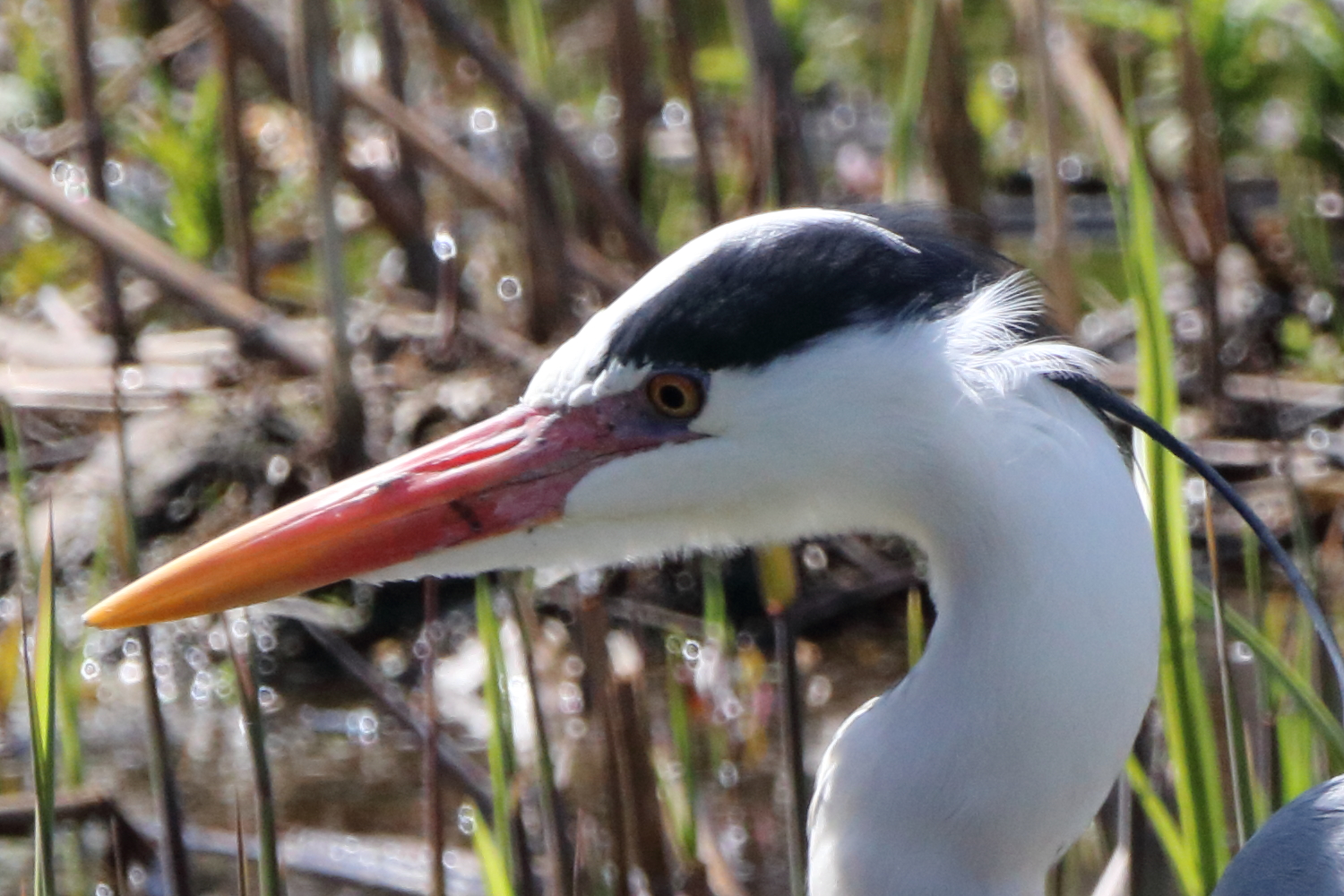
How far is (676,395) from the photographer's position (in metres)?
1.44

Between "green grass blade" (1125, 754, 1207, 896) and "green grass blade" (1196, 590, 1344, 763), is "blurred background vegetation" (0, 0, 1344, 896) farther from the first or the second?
"green grass blade" (1196, 590, 1344, 763)

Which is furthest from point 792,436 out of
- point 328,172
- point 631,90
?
point 631,90

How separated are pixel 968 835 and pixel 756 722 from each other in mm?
1602

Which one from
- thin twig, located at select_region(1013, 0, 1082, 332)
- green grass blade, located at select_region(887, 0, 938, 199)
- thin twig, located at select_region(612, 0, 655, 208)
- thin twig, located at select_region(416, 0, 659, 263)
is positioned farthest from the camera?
thin twig, located at select_region(612, 0, 655, 208)

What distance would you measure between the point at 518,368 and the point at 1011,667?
2.26 m

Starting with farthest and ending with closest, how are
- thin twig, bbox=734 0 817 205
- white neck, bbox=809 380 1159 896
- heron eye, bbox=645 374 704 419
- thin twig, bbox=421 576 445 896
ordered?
thin twig, bbox=734 0 817 205, thin twig, bbox=421 576 445 896, heron eye, bbox=645 374 704 419, white neck, bbox=809 380 1159 896

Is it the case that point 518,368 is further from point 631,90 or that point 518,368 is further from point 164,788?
point 164,788

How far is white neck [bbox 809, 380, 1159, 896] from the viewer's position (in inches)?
50.9

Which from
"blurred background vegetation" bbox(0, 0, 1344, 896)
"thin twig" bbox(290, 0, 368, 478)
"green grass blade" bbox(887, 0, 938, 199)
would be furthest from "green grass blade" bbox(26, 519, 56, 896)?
"thin twig" bbox(290, 0, 368, 478)

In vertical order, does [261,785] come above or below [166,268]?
below

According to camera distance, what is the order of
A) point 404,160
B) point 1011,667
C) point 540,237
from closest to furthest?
point 1011,667, point 540,237, point 404,160

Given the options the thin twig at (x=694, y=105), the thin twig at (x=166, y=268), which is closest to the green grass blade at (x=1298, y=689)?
the thin twig at (x=694, y=105)

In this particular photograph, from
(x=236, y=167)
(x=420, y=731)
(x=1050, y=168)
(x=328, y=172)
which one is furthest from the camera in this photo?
(x=236, y=167)

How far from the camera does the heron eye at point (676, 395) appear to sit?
1.43 meters
